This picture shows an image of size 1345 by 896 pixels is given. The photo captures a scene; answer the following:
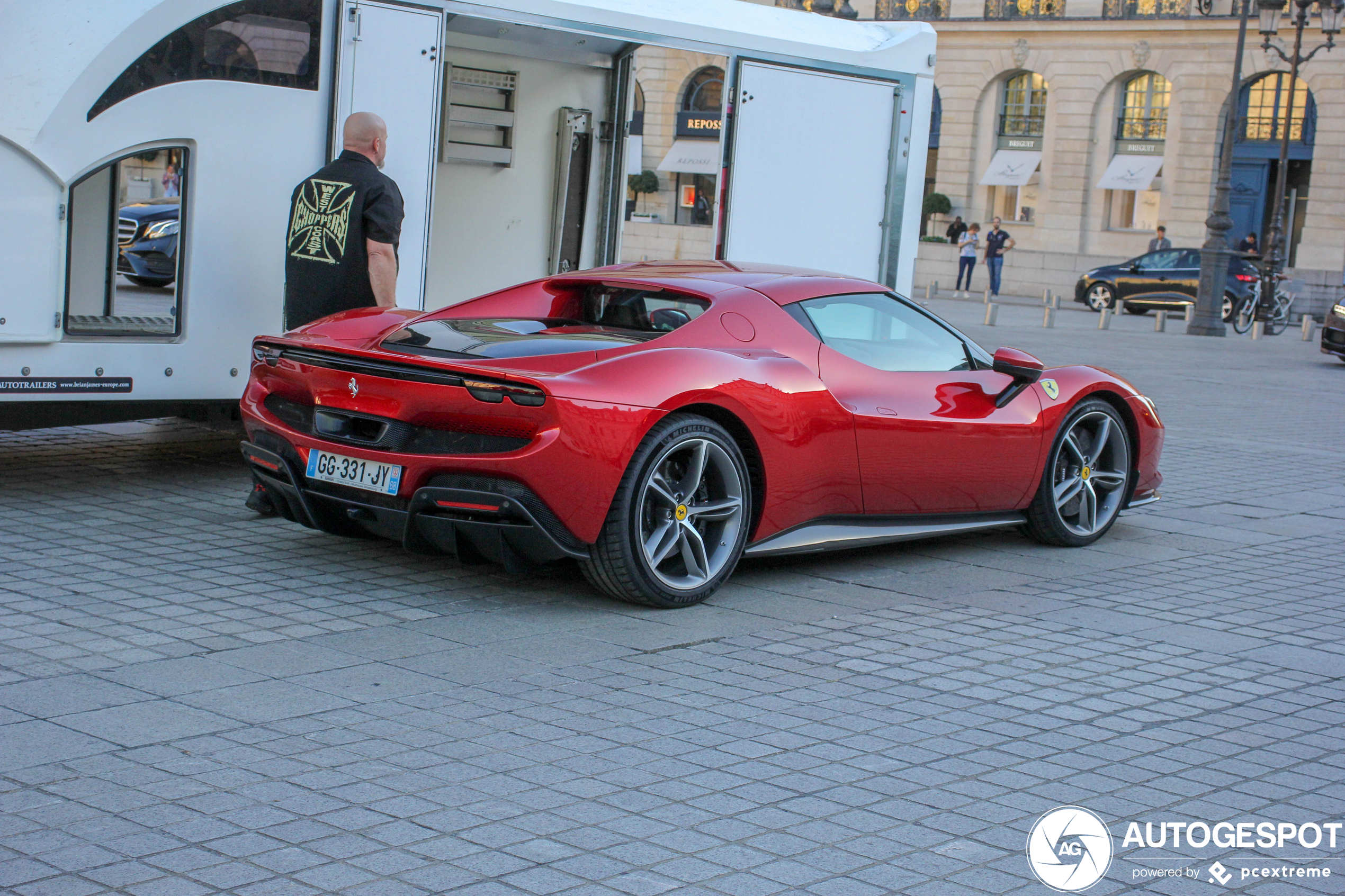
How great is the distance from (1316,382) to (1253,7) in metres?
30.5

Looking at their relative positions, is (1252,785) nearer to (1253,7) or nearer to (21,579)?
(21,579)

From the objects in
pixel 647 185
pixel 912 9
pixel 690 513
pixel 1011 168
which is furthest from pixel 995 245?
pixel 690 513

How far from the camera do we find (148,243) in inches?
691

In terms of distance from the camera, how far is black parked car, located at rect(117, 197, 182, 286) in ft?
55.3

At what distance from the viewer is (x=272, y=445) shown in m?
5.95

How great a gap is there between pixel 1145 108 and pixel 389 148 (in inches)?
1628

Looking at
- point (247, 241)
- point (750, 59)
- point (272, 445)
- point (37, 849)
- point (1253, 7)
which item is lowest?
point (37, 849)

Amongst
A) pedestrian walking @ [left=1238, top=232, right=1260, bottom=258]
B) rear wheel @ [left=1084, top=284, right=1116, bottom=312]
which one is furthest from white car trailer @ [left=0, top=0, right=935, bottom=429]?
pedestrian walking @ [left=1238, top=232, right=1260, bottom=258]

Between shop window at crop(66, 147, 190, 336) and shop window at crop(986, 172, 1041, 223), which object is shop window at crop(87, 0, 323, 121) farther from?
shop window at crop(986, 172, 1041, 223)

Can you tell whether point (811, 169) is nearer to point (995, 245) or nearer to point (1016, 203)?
point (995, 245)

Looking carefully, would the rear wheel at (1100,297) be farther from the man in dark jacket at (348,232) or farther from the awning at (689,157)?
the man in dark jacket at (348,232)

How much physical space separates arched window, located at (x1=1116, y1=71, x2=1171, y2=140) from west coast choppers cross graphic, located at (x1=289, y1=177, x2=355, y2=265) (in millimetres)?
41328

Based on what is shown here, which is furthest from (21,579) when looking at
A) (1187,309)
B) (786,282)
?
(1187,309)

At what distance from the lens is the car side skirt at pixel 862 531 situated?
6.16 meters
